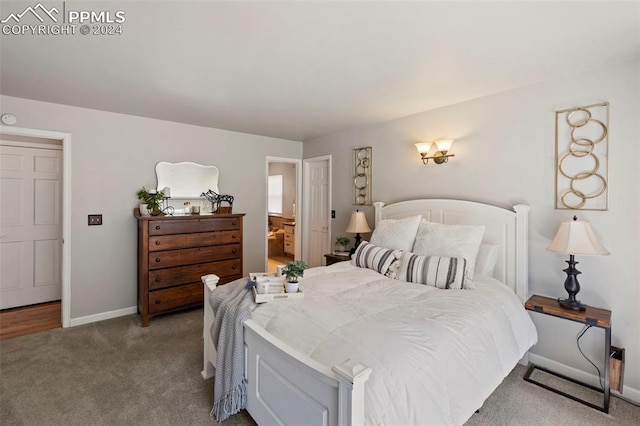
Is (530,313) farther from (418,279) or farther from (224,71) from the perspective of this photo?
(224,71)

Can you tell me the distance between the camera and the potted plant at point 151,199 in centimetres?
350

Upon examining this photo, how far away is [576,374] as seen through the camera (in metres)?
2.36

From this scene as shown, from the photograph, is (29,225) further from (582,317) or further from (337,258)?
(582,317)

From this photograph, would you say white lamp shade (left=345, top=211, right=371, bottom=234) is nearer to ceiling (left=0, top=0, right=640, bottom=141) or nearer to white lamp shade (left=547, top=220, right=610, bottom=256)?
ceiling (left=0, top=0, right=640, bottom=141)

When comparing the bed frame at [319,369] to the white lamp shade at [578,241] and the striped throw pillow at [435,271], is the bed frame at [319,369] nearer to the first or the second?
the white lamp shade at [578,241]

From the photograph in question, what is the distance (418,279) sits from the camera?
7.90 ft

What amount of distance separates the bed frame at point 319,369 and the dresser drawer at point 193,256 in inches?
52.9

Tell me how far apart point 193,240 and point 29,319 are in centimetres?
207

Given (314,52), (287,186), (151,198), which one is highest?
(314,52)

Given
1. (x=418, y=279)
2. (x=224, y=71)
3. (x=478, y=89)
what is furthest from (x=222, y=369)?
(x=478, y=89)

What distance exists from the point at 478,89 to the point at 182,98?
2.78 meters

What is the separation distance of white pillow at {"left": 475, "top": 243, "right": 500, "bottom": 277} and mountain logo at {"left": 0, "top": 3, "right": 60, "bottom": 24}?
131 inches

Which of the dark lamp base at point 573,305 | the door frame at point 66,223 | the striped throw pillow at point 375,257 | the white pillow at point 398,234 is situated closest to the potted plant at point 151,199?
the door frame at point 66,223

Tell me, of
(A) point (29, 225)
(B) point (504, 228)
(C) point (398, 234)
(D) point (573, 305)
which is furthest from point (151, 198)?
(D) point (573, 305)
